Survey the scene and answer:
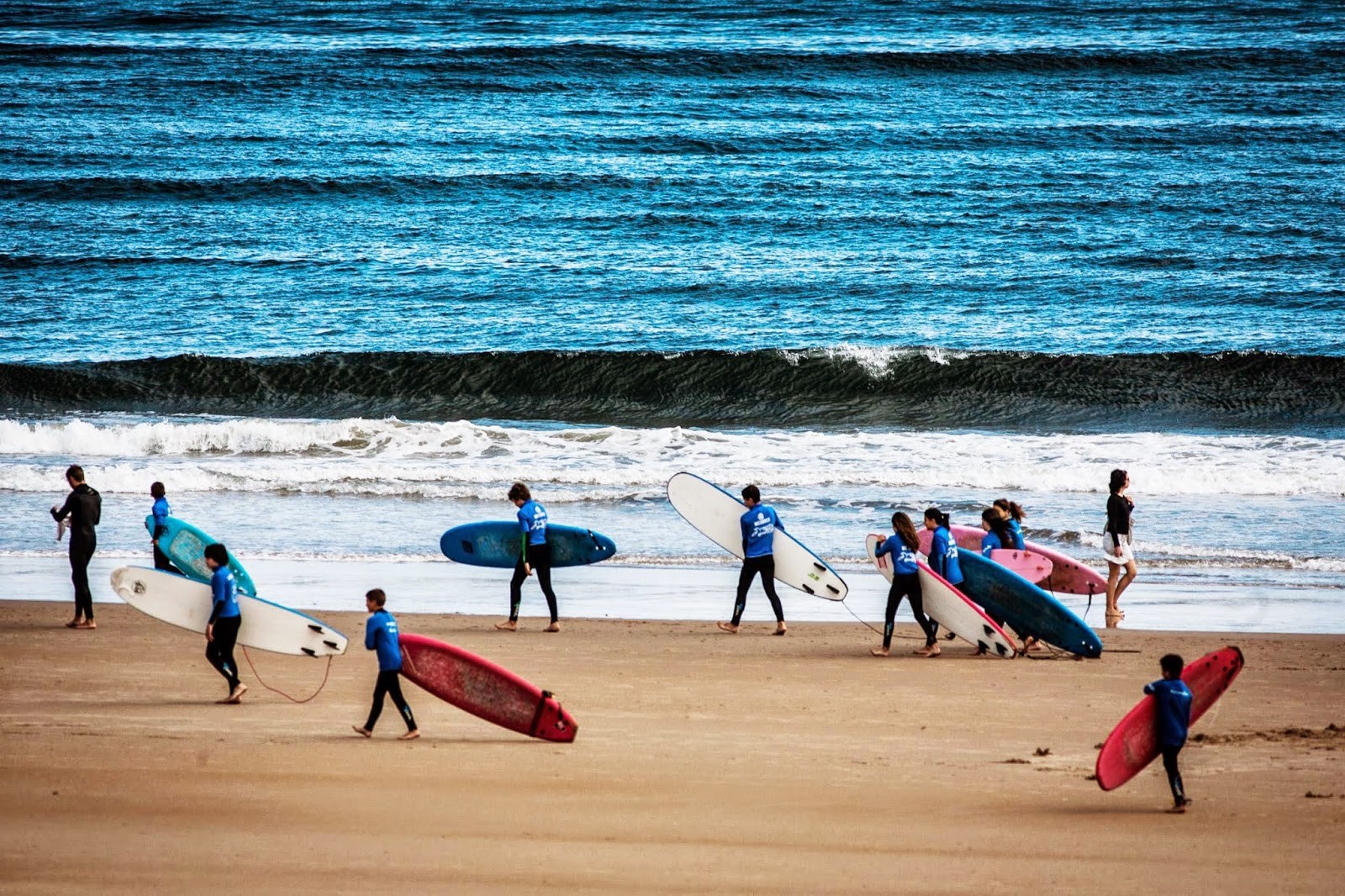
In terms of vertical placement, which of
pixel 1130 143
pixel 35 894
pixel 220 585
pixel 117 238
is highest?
pixel 1130 143

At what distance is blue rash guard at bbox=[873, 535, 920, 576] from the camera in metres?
10.5

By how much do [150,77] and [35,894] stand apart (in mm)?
37919

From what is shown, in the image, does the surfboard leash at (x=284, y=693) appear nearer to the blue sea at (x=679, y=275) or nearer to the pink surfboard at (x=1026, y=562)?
the blue sea at (x=679, y=275)

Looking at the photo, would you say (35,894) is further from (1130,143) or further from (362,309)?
(1130,143)

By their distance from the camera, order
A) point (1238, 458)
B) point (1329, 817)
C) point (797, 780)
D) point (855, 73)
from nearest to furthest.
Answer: point (1329, 817), point (797, 780), point (1238, 458), point (855, 73)

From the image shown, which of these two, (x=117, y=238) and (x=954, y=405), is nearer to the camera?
(x=954, y=405)

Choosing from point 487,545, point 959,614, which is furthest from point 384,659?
point 487,545

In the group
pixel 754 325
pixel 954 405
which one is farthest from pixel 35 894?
pixel 754 325

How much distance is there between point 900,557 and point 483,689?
3.91 meters

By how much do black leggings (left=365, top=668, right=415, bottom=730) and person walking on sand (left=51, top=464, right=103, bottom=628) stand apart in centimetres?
408

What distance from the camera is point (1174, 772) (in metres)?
6.99

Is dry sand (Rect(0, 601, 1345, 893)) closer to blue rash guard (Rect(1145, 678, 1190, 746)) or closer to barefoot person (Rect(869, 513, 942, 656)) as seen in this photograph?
barefoot person (Rect(869, 513, 942, 656))

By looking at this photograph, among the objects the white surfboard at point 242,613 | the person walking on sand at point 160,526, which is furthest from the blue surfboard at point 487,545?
the white surfboard at point 242,613

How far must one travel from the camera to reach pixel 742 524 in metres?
11.3
